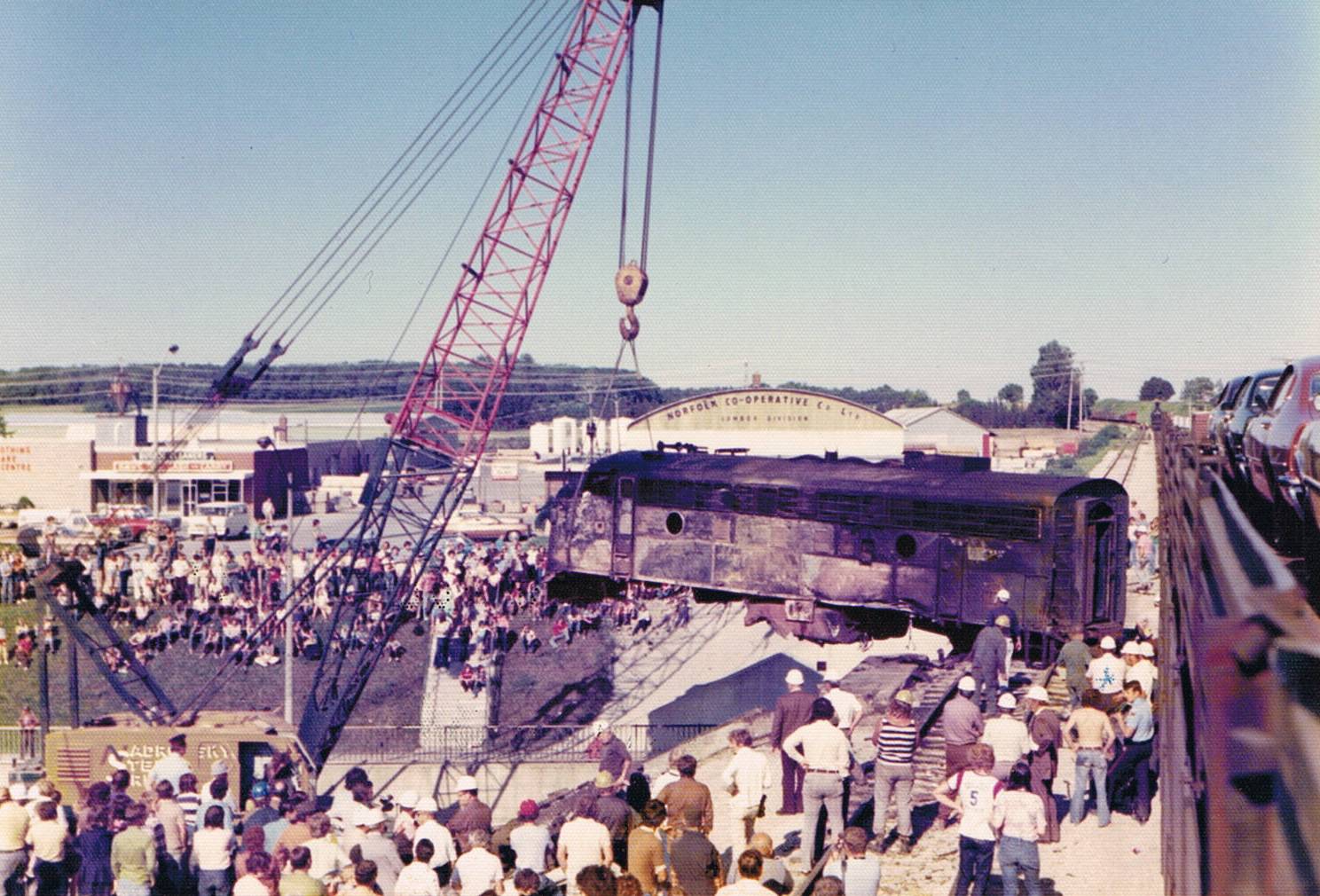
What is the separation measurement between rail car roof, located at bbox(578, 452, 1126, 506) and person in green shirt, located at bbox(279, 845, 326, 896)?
13364mm

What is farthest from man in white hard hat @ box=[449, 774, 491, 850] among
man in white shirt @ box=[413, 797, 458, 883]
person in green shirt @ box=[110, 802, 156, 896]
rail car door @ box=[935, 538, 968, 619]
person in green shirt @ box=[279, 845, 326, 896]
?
rail car door @ box=[935, 538, 968, 619]

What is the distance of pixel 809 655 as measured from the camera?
32.9 m

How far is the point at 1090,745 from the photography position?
11.2 meters

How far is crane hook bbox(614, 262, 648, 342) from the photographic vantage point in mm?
32000

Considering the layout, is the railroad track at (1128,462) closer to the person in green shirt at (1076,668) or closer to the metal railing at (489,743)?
the person in green shirt at (1076,668)

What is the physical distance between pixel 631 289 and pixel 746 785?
74.5 ft

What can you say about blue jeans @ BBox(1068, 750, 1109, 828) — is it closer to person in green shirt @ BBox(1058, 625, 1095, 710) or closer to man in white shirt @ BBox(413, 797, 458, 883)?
person in green shirt @ BBox(1058, 625, 1095, 710)

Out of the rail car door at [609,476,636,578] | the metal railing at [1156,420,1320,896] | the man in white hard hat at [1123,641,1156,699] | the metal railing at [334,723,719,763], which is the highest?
the metal railing at [1156,420,1320,896]

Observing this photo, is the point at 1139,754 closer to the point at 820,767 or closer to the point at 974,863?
the point at 974,863

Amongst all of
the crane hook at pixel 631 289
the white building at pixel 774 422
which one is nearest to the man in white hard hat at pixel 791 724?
the crane hook at pixel 631 289

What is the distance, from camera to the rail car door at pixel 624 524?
23.8 meters

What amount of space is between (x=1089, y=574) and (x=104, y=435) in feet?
178

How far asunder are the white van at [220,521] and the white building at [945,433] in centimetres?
3332

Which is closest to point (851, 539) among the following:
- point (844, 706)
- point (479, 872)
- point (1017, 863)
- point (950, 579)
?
point (950, 579)
